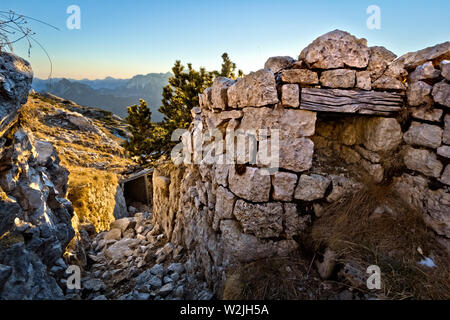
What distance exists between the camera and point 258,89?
3.32m

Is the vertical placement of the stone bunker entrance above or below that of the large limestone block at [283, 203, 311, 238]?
below

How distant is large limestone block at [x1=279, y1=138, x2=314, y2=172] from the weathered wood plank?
56 cm

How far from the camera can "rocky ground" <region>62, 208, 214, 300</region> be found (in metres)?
3.91

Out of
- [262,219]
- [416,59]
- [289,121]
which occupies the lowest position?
[262,219]

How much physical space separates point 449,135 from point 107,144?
92.9 ft

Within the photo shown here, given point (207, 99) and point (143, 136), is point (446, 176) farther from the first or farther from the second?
point (143, 136)

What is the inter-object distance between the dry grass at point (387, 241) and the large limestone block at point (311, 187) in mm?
327

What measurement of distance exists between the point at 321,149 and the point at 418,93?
5.28 feet

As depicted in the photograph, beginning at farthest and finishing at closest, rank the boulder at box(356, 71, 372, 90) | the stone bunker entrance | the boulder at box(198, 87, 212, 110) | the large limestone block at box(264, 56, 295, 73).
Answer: the stone bunker entrance, the boulder at box(198, 87, 212, 110), the large limestone block at box(264, 56, 295, 73), the boulder at box(356, 71, 372, 90)

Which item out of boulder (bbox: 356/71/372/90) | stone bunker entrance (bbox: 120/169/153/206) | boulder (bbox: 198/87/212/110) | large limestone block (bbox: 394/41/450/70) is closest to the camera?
large limestone block (bbox: 394/41/450/70)

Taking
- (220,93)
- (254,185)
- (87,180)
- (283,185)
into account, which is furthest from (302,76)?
(87,180)

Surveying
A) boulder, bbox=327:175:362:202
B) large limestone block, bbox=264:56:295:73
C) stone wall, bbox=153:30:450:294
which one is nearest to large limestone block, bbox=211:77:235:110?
stone wall, bbox=153:30:450:294

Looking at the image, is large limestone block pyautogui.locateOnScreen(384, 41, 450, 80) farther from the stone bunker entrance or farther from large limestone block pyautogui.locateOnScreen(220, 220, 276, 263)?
the stone bunker entrance

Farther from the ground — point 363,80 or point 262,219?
point 363,80
